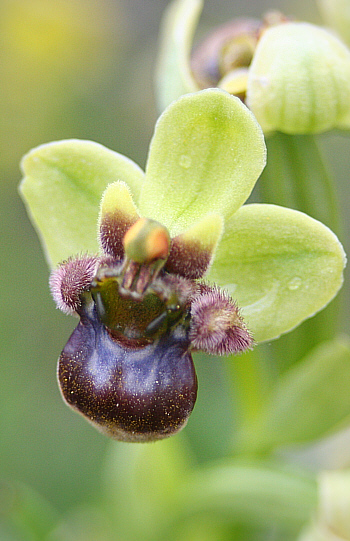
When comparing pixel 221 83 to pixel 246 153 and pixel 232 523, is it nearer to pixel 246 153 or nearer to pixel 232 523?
pixel 246 153

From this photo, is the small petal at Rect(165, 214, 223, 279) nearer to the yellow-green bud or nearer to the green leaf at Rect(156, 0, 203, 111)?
the green leaf at Rect(156, 0, 203, 111)

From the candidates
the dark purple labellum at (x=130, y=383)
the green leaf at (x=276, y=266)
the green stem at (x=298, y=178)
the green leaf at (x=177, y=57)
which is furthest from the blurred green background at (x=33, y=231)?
the dark purple labellum at (x=130, y=383)

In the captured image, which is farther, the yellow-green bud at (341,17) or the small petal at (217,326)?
the yellow-green bud at (341,17)

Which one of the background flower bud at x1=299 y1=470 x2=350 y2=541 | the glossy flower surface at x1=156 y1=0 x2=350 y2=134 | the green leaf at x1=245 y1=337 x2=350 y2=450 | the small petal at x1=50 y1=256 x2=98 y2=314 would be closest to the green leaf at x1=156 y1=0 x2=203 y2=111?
the glossy flower surface at x1=156 y1=0 x2=350 y2=134

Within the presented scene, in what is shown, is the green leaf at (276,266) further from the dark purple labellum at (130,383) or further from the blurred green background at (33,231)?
the blurred green background at (33,231)

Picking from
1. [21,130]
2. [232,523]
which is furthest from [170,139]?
[21,130]

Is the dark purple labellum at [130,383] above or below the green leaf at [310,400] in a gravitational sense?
below
